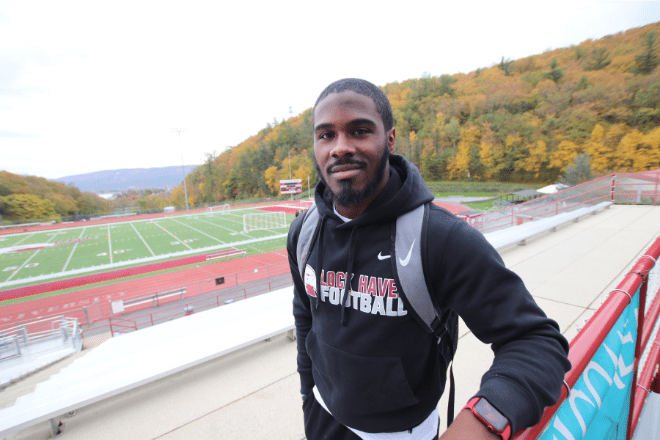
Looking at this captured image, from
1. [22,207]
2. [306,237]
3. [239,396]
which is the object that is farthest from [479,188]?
[22,207]

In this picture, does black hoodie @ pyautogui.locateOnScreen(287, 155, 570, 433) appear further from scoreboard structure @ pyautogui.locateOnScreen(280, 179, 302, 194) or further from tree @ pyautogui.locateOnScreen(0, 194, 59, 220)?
tree @ pyautogui.locateOnScreen(0, 194, 59, 220)

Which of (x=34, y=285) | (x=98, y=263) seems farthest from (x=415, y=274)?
(x=98, y=263)

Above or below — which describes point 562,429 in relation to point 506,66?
below

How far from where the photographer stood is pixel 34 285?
768 inches

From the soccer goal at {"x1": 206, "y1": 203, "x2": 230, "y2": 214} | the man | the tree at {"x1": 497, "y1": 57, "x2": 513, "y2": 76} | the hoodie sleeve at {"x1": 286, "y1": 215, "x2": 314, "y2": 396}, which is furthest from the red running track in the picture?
the tree at {"x1": 497, "y1": 57, "x2": 513, "y2": 76}

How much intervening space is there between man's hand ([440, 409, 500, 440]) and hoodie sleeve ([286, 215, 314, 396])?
96 cm

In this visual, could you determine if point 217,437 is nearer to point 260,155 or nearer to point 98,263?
point 98,263

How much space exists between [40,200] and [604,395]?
257 feet

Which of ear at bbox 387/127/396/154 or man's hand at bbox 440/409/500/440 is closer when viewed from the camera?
man's hand at bbox 440/409/500/440

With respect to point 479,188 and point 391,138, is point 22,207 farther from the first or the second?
point 479,188

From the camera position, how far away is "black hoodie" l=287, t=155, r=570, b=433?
0.79m

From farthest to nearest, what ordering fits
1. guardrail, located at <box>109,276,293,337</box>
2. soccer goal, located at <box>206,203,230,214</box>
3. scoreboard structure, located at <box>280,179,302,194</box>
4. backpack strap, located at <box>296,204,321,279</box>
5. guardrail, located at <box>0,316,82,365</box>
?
1. soccer goal, located at <box>206,203,230,214</box>
2. scoreboard structure, located at <box>280,179,302,194</box>
3. guardrail, located at <box>109,276,293,337</box>
4. guardrail, located at <box>0,316,82,365</box>
5. backpack strap, located at <box>296,204,321,279</box>

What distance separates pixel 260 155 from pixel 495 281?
8911 cm

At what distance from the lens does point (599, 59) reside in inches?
2124
